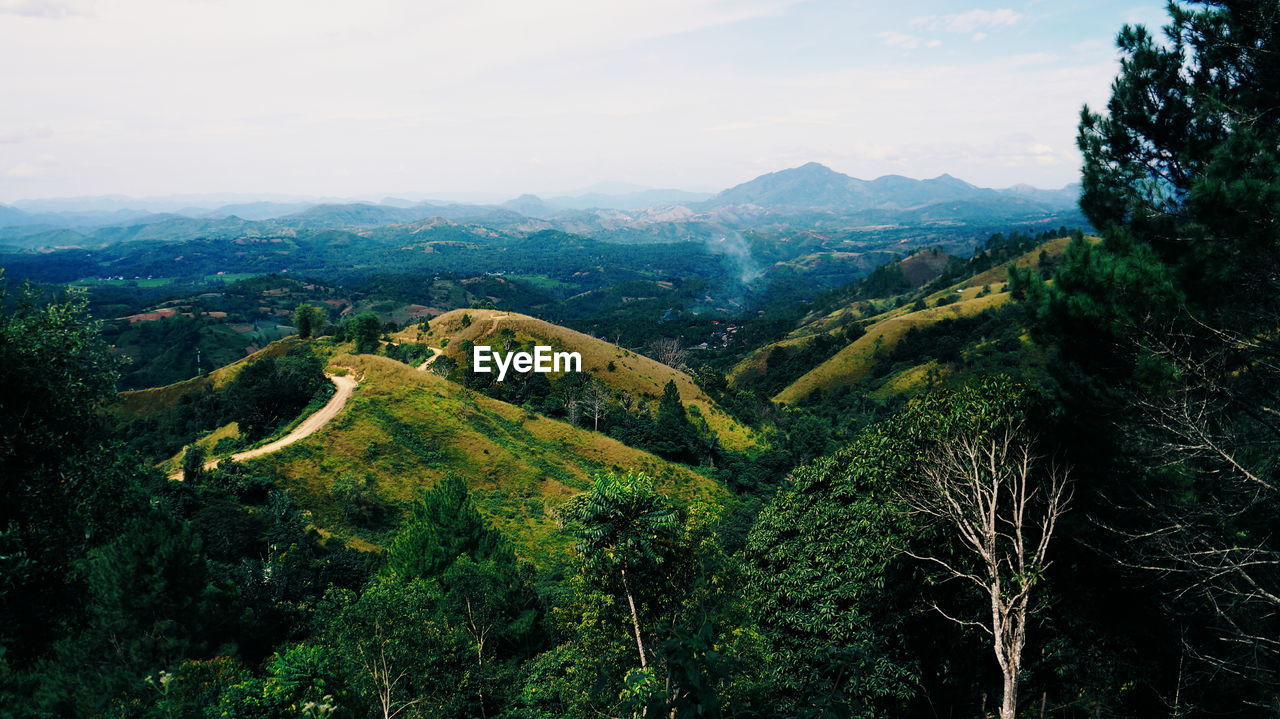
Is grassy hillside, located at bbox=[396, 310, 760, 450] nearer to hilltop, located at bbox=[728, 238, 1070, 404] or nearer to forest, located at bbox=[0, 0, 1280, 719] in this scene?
hilltop, located at bbox=[728, 238, 1070, 404]

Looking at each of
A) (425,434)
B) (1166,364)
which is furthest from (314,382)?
(1166,364)

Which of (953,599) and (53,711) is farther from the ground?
(53,711)

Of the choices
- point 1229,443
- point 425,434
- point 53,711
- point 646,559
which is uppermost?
point 1229,443

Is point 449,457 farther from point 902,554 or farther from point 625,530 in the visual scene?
point 902,554

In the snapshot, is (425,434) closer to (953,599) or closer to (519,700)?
(519,700)

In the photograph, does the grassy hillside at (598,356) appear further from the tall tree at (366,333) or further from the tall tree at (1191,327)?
the tall tree at (1191,327)

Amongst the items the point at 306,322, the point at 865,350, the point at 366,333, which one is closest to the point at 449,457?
the point at 366,333
